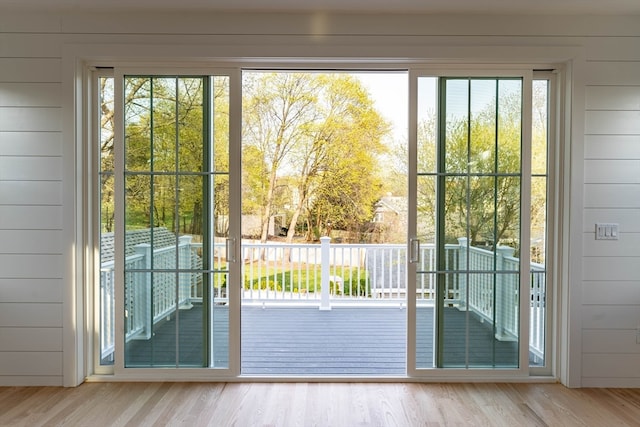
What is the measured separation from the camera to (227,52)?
2.93 meters

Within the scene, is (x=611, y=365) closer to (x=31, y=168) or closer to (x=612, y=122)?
(x=612, y=122)

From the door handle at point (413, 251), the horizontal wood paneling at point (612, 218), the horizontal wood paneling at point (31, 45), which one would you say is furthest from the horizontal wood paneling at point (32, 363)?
the horizontal wood paneling at point (612, 218)

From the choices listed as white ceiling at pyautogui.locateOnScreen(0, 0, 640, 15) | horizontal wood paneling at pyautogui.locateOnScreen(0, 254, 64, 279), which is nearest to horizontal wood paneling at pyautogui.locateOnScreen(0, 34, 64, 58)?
white ceiling at pyautogui.locateOnScreen(0, 0, 640, 15)

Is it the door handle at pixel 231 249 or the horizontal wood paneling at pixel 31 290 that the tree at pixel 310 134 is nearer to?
the door handle at pixel 231 249

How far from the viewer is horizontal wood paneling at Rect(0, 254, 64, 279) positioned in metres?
2.96

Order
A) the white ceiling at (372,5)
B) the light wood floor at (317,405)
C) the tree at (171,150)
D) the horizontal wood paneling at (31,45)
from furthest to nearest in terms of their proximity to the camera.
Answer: the tree at (171,150) → the horizontal wood paneling at (31,45) → the white ceiling at (372,5) → the light wood floor at (317,405)

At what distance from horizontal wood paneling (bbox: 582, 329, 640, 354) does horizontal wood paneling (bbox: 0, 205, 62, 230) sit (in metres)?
3.90

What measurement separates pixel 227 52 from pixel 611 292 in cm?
326

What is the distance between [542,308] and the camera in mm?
3152

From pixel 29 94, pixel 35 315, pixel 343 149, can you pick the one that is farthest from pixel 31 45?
pixel 343 149

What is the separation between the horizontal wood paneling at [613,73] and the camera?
2969 mm

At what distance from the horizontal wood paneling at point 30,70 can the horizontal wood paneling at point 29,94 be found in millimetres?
35

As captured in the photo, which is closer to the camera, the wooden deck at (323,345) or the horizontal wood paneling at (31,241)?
the horizontal wood paneling at (31,241)

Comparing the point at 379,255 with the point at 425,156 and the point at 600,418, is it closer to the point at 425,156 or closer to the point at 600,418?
the point at 425,156
